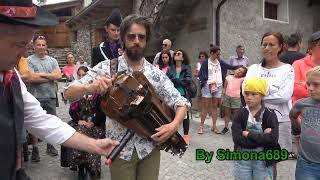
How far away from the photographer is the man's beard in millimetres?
2876

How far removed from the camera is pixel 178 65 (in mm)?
7527

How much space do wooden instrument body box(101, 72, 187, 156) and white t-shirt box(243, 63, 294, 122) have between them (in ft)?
5.03

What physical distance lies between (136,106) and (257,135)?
4.62ft

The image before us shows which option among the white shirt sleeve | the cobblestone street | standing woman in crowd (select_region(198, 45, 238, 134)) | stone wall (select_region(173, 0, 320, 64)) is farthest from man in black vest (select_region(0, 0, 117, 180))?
stone wall (select_region(173, 0, 320, 64))

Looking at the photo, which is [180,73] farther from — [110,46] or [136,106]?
[136,106]

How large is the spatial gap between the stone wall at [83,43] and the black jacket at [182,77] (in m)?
14.1

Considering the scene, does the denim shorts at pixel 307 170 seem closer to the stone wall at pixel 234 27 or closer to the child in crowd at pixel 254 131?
the child in crowd at pixel 254 131

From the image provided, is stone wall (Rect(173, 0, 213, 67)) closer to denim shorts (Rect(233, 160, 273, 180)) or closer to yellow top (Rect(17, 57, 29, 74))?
yellow top (Rect(17, 57, 29, 74))

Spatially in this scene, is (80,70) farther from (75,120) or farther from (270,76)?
(270,76)

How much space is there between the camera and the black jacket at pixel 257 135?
3404mm

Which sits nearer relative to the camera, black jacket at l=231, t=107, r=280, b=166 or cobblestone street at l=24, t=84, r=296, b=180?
black jacket at l=231, t=107, r=280, b=166

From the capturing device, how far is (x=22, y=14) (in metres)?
1.64

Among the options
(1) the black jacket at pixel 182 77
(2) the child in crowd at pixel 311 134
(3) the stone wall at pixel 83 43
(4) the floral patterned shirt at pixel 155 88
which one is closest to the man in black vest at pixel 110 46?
(4) the floral patterned shirt at pixel 155 88

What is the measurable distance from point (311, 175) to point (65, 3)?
2776cm
